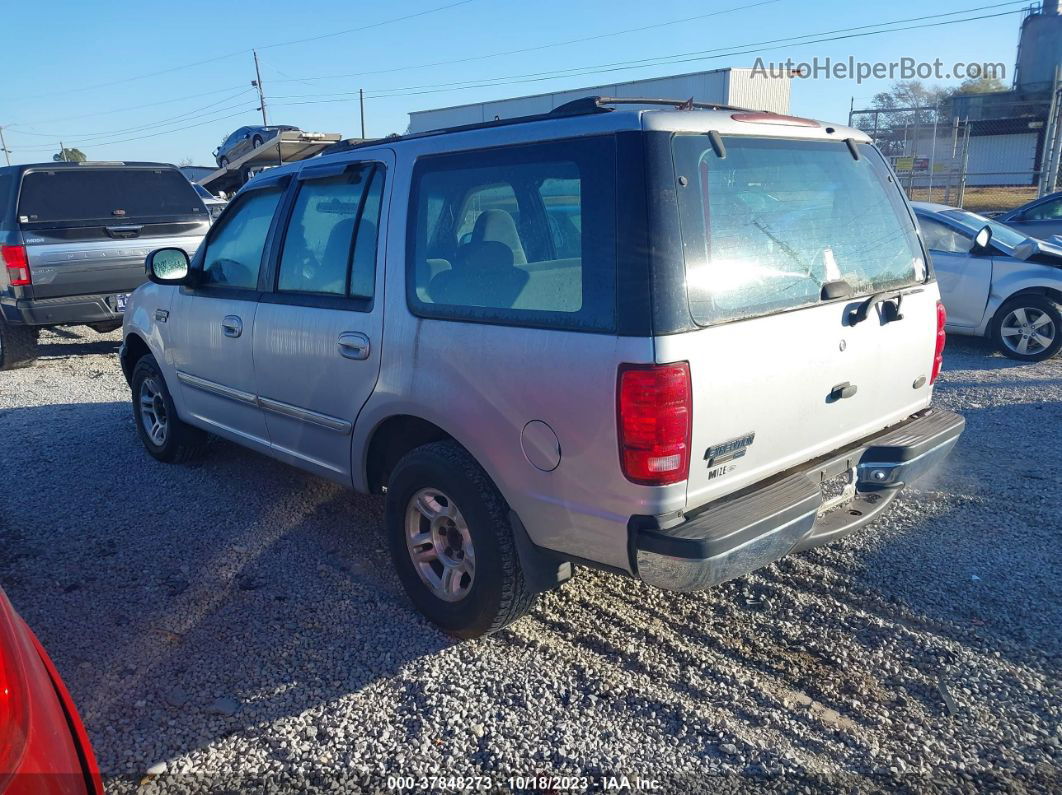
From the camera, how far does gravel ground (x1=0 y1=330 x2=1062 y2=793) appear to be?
268 centimetres

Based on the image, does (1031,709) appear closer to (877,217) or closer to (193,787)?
(877,217)

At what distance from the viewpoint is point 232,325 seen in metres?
4.37

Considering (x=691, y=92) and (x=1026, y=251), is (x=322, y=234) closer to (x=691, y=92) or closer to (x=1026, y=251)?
(x=1026, y=251)

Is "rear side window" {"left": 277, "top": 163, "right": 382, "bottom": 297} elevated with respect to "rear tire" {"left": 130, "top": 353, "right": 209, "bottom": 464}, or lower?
elevated

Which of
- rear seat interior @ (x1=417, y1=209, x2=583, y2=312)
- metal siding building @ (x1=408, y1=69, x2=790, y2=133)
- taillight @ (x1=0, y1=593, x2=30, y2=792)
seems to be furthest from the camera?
metal siding building @ (x1=408, y1=69, x2=790, y2=133)

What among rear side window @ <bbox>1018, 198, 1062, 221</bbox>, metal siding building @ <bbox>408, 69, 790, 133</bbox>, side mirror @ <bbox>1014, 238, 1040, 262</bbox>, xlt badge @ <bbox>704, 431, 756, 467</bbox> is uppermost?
metal siding building @ <bbox>408, 69, 790, 133</bbox>

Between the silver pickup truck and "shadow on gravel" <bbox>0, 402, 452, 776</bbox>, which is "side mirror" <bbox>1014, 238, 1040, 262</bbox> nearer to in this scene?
"shadow on gravel" <bbox>0, 402, 452, 776</bbox>

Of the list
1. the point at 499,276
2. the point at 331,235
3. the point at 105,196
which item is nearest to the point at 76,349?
the point at 105,196

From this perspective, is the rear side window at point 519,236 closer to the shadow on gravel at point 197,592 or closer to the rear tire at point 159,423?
the shadow on gravel at point 197,592

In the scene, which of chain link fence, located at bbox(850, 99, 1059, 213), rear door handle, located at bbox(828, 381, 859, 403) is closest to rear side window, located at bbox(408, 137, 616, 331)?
rear door handle, located at bbox(828, 381, 859, 403)

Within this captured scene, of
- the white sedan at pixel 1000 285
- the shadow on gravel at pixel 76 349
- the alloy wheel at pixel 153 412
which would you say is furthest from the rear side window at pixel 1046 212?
the shadow on gravel at pixel 76 349

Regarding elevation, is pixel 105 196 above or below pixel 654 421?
above

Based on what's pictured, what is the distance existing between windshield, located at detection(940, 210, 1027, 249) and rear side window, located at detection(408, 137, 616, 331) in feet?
23.0

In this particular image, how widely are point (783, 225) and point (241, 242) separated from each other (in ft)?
9.60
